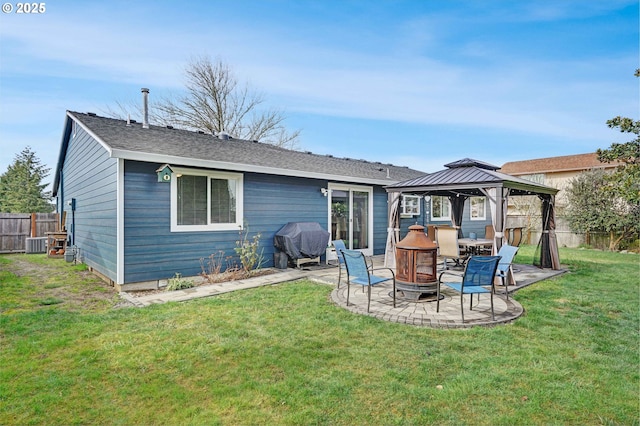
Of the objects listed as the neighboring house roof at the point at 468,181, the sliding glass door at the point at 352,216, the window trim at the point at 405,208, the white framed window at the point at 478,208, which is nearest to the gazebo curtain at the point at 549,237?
the neighboring house roof at the point at 468,181

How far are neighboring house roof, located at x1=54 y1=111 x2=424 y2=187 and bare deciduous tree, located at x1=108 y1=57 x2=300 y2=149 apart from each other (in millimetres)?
7583

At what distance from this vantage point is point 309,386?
2633mm

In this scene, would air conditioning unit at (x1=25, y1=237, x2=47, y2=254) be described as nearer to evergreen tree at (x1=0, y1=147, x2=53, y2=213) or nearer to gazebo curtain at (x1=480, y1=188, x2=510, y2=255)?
gazebo curtain at (x1=480, y1=188, x2=510, y2=255)

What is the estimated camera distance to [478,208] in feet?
49.1

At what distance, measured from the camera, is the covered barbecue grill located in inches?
301

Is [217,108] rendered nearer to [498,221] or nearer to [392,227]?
[392,227]

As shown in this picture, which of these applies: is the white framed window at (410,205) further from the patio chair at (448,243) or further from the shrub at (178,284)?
the shrub at (178,284)

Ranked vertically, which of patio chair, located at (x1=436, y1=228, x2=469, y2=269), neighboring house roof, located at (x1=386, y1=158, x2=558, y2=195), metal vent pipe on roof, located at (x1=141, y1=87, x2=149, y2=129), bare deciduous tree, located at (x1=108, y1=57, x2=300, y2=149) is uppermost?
bare deciduous tree, located at (x1=108, y1=57, x2=300, y2=149)

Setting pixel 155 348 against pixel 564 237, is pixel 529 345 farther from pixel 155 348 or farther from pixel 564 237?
pixel 564 237

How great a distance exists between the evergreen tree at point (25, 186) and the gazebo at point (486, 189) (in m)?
27.4

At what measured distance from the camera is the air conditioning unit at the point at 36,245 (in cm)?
1189

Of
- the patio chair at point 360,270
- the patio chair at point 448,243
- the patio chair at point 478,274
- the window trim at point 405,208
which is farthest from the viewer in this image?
A: the window trim at point 405,208

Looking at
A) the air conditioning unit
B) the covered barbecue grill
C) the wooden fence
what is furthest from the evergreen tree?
the covered barbecue grill

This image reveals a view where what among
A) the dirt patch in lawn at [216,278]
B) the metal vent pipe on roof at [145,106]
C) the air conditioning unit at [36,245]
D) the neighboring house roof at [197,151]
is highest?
the metal vent pipe on roof at [145,106]
